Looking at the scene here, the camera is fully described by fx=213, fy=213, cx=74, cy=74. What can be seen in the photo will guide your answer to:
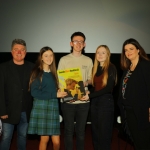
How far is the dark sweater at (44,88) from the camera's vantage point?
2621mm

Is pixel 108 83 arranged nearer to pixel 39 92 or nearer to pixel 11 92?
pixel 39 92

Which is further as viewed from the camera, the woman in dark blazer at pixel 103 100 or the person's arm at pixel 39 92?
the woman in dark blazer at pixel 103 100

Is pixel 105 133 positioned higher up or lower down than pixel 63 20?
lower down

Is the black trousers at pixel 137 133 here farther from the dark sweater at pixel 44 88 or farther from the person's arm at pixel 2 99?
the person's arm at pixel 2 99

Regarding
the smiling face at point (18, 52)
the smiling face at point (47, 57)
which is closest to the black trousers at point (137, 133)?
the smiling face at point (47, 57)

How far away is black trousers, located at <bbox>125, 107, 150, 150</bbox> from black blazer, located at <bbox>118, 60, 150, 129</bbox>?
5 centimetres

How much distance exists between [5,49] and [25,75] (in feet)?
6.03

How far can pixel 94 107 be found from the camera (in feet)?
9.18

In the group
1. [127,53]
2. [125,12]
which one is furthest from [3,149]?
[125,12]

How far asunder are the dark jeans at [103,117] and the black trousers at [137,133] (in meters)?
0.26

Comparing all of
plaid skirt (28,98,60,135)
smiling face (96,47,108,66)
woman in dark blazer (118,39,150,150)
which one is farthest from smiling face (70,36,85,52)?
plaid skirt (28,98,60,135)

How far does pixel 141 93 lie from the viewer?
2.49 m

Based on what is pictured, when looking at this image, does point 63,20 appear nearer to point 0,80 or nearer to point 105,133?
point 0,80

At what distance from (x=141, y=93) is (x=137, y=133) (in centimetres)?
48
